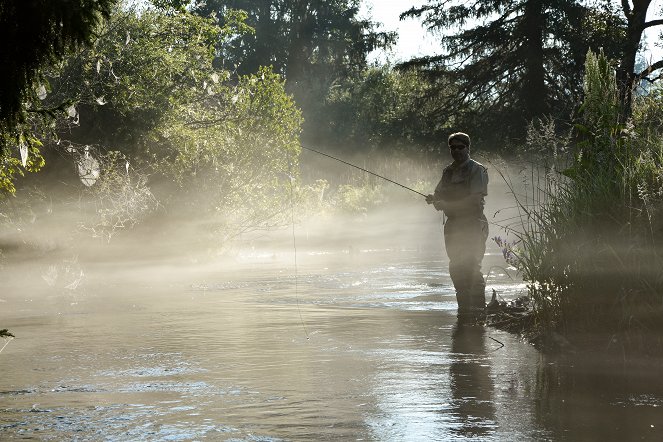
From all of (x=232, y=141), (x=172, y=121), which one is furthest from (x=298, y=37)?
(x=172, y=121)

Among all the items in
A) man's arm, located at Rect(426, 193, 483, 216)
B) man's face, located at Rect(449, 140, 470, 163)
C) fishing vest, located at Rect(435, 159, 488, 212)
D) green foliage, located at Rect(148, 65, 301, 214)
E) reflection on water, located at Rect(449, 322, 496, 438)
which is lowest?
reflection on water, located at Rect(449, 322, 496, 438)

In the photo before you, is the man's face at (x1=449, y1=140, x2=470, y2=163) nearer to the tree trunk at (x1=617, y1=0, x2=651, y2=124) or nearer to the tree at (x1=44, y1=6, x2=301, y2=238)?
the tree at (x1=44, y1=6, x2=301, y2=238)

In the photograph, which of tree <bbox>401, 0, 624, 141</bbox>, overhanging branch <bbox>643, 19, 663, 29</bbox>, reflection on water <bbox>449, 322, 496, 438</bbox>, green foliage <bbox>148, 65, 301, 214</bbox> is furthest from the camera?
tree <bbox>401, 0, 624, 141</bbox>

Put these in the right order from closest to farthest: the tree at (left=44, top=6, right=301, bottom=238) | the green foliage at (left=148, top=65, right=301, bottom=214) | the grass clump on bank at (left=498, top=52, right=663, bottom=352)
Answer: the grass clump on bank at (left=498, top=52, right=663, bottom=352), the tree at (left=44, top=6, right=301, bottom=238), the green foliage at (left=148, top=65, right=301, bottom=214)

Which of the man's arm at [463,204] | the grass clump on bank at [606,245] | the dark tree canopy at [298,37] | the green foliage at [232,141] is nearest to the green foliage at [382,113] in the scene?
the dark tree canopy at [298,37]

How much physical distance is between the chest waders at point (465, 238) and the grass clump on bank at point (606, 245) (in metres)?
1.86

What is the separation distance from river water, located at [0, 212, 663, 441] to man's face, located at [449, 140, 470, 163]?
68.1 inches

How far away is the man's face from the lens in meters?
11.7

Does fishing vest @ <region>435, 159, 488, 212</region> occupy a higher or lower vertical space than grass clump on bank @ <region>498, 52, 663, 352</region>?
higher

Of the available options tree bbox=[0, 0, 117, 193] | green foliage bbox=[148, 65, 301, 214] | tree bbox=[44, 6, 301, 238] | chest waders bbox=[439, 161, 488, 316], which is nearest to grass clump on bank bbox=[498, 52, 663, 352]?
chest waders bbox=[439, 161, 488, 316]

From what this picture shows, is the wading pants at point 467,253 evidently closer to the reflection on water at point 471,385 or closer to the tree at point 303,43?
the reflection on water at point 471,385

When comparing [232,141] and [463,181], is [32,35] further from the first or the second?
[232,141]

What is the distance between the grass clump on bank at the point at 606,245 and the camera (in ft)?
27.7

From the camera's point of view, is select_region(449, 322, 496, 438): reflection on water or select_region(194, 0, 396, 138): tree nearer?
select_region(449, 322, 496, 438): reflection on water
